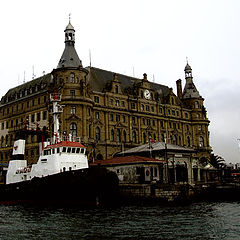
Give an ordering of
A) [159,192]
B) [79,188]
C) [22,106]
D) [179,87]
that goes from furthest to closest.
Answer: [179,87], [22,106], [159,192], [79,188]

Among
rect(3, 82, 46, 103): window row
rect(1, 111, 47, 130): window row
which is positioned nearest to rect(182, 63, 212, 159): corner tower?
rect(3, 82, 46, 103): window row

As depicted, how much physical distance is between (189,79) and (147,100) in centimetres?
2367

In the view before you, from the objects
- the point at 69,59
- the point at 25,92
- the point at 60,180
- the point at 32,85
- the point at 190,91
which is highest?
the point at 190,91

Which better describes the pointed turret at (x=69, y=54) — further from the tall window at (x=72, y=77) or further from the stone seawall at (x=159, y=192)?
the stone seawall at (x=159, y=192)

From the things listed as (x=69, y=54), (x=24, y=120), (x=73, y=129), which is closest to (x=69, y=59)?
(x=69, y=54)

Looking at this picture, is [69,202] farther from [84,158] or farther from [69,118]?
[69,118]

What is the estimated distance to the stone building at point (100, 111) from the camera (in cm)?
6838

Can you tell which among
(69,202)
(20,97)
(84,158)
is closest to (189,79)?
(20,97)

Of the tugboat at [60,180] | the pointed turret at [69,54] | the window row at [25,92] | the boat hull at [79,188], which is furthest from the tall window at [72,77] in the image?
the boat hull at [79,188]

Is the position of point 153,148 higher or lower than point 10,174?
higher

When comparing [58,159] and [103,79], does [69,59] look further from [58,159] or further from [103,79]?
[58,159]

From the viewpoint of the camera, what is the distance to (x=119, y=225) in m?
27.3

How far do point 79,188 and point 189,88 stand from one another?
69911mm

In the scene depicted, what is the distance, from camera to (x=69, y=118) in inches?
2635
